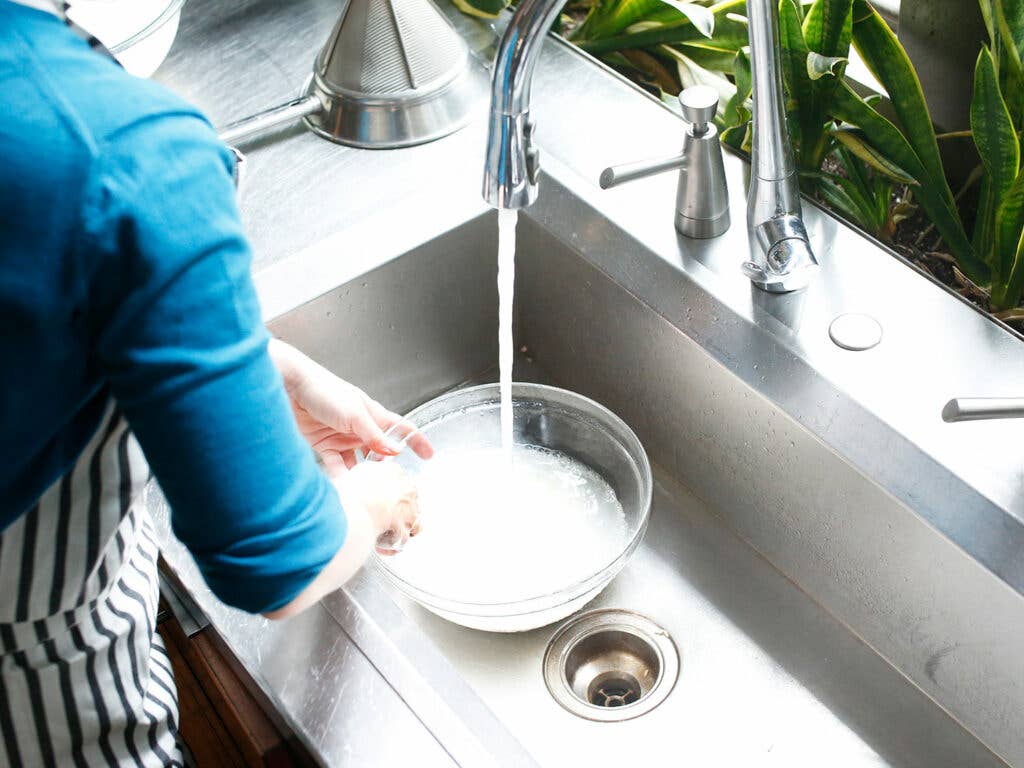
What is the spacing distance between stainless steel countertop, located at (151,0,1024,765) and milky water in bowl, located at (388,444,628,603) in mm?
142

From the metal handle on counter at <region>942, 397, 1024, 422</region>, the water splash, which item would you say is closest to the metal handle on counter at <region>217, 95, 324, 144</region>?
the water splash

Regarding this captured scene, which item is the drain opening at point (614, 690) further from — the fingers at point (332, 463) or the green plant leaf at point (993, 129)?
the green plant leaf at point (993, 129)

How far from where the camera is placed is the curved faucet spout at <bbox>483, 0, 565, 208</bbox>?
0.67 meters

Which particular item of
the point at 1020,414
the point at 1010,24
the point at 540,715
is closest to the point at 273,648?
the point at 540,715

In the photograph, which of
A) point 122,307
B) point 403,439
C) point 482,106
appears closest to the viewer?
point 122,307

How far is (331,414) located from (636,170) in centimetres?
29

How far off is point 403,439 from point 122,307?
453 millimetres

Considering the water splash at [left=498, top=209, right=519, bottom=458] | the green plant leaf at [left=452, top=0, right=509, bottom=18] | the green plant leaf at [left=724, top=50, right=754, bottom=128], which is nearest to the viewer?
the water splash at [left=498, top=209, right=519, bottom=458]

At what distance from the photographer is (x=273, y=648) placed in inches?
28.8

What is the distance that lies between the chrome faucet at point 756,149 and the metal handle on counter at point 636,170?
6 cm

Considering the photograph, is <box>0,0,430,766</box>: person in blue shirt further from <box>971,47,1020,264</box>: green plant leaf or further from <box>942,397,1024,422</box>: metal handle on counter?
<box>971,47,1020,264</box>: green plant leaf

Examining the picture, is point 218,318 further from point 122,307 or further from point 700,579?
point 700,579

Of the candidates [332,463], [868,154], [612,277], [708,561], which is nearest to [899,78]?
[868,154]

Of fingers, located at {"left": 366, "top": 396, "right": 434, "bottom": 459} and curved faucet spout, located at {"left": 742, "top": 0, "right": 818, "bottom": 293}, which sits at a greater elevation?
curved faucet spout, located at {"left": 742, "top": 0, "right": 818, "bottom": 293}
